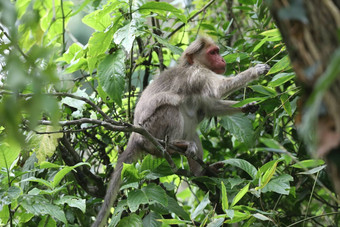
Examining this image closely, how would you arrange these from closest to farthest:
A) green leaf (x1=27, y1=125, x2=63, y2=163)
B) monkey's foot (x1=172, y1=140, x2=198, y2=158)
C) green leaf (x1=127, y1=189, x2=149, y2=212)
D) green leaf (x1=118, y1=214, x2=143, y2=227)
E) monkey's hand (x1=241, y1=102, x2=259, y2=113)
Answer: green leaf (x1=127, y1=189, x2=149, y2=212), green leaf (x1=118, y1=214, x2=143, y2=227), green leaf (x1=27, y1=125, x2=63, y2=163), monkey's foot (x1=172, y1=140, x2=198, y2=158), monkey's hand (x1=241, y1=102, x2=259, y2=113)

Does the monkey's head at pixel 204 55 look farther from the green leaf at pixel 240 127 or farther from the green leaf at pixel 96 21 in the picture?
the green leaf at pixel 96 21

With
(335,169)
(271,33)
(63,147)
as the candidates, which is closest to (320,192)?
(271,33)

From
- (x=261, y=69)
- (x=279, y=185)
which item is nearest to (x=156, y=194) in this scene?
(x=279, y=185)

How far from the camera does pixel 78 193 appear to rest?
570 cm

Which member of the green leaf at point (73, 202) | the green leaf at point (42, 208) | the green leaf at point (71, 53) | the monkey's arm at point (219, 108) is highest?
the green leaf at point (71, 53)

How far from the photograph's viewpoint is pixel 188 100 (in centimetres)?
632

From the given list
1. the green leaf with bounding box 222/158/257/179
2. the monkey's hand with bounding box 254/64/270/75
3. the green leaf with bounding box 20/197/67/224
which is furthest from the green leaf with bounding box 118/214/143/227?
the monkey's hand with bounding box 254/64/270/75

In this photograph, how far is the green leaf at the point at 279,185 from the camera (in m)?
3.97

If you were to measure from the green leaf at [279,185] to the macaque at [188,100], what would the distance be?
4.39ft

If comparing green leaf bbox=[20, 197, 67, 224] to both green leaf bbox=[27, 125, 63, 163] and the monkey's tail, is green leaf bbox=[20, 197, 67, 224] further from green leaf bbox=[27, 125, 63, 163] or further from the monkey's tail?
green leaf bbox=[27, 125, 63, 163]

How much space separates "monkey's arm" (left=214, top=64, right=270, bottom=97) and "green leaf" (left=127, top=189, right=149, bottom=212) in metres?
2.31

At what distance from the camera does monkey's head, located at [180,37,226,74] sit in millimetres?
6496

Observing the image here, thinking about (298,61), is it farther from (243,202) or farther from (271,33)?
(243,202)

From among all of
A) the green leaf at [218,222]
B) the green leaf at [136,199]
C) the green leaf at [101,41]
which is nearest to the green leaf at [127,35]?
the green leaf at [101,41]
